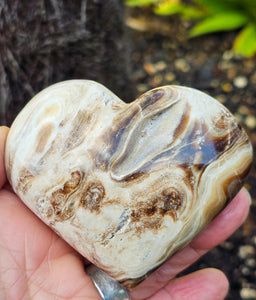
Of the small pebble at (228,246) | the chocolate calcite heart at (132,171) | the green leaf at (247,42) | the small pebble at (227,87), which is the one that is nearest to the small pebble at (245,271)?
the small pebble at (228,246)

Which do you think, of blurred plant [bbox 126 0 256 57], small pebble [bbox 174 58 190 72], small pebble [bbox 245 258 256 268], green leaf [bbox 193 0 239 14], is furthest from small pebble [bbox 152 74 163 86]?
small pebble [bbox 245 258 256 268]

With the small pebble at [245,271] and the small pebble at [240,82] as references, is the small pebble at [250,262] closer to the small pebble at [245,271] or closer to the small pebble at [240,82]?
the small pebble at [245,271]

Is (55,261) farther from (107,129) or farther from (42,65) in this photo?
(42,65)

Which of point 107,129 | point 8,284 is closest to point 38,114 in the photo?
point 107,129

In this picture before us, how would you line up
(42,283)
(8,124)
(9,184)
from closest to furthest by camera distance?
(42,283), (9,184), (8,124)

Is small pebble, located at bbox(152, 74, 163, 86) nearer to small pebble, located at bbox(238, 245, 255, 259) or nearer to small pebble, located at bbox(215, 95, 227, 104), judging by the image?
small pebble, located at bbox(215, 95, 227, 104)

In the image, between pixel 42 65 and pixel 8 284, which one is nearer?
pixel 8 284

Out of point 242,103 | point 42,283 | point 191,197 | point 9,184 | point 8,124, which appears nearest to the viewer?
point 191,197
